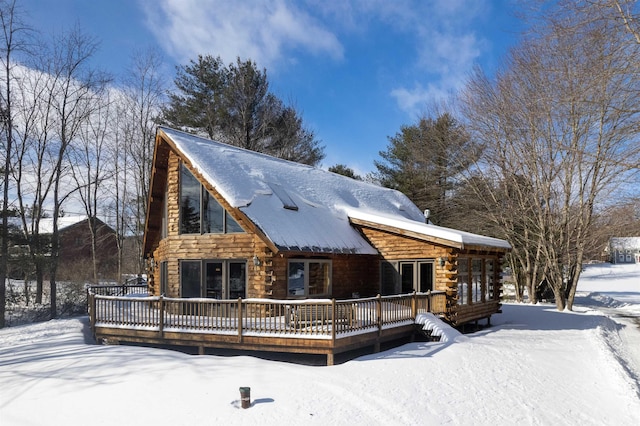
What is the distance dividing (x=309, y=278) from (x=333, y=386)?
19.7 ft

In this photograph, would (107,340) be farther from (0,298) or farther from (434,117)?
(434,117)

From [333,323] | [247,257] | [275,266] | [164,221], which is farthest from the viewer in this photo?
[164,221]

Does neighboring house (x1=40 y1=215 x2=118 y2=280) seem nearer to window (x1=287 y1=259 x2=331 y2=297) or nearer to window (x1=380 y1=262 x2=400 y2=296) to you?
window (x1=287 y1=259 x2=331 y2=297)

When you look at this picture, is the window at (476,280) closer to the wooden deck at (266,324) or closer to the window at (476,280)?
the window at (476,280)

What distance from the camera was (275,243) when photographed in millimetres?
12352

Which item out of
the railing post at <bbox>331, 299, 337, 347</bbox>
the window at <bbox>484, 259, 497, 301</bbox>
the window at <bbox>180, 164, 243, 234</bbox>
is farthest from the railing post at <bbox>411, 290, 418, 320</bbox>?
the window at <bbox>180, 164, 243, 234</bbox>

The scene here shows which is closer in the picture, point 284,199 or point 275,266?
point 275,266

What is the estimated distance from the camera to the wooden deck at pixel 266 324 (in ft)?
34.6

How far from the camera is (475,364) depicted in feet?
34.3

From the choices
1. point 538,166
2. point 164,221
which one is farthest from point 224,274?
point 538,166

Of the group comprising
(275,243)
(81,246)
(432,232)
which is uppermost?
(432,232)

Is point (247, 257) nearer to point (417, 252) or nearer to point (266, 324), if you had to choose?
point (266, 324)

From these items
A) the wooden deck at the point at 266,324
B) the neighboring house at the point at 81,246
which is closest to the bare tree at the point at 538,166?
the wooden deck at the point at 266,324

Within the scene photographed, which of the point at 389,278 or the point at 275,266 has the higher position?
the point at 275,266
